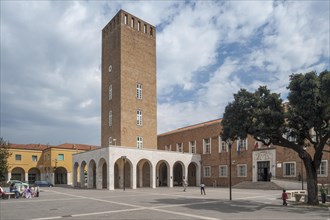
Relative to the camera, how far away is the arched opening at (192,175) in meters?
52.8

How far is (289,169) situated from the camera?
38.8 meters

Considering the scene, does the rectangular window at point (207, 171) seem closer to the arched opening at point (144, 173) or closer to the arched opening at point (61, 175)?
the arched opening at point (144, 173)

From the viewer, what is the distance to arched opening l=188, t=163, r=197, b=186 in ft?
173

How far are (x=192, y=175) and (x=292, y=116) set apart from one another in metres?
34.6

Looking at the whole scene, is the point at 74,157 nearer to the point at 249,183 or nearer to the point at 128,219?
the point at 249,183

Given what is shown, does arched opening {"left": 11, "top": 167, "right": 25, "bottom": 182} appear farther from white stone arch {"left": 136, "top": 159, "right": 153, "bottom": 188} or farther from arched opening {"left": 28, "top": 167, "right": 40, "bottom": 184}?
white stone arch {"left": 136, "top": 159, "right": 153, "bottom": 188}

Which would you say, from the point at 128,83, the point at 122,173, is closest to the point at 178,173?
the point at 122,173

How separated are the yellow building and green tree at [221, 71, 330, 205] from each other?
169 feet

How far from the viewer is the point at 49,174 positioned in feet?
217

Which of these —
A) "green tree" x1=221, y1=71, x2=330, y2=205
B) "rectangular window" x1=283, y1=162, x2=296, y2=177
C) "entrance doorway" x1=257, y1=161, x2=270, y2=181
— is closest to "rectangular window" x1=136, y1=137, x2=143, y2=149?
"entrance doorway" x1=257, y1=161, x2=270, y2=181

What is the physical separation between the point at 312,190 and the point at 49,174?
56.3m

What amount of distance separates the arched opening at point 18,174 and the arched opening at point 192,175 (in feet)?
119

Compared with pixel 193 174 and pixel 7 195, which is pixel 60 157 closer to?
pixel 193 174

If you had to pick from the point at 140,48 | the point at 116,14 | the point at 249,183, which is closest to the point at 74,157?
the point at 140,48
